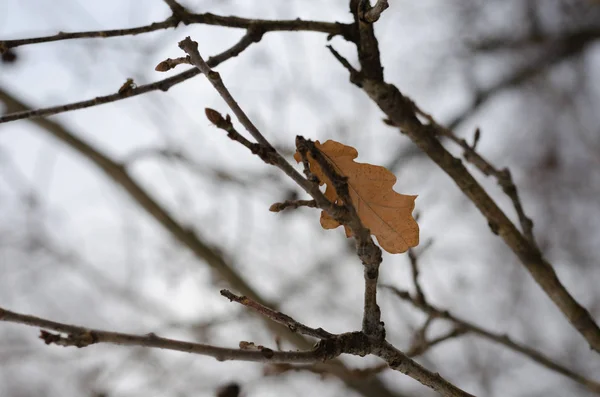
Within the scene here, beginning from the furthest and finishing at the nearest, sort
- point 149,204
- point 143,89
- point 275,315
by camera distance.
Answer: point 149,204 < point 143,89 < point 275,315

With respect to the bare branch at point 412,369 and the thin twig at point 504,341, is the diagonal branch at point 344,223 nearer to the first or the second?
the bare branch at point 412,369

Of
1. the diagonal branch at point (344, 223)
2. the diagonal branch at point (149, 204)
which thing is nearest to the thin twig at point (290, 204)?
the diagonal branch at point (344, 223)

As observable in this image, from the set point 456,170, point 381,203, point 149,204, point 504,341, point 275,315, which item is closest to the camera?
point 275,315

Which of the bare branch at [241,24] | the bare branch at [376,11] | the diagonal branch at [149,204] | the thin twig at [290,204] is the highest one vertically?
the diagonal branch at [149,204]

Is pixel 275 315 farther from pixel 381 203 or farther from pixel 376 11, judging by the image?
pixel 376 11

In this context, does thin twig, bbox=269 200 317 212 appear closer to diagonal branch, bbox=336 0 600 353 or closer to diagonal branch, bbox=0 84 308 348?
diagonal branch, bbox=336 0 600 353

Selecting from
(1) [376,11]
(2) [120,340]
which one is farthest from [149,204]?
(2) [120,340]

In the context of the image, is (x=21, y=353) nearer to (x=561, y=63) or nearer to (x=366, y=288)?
(x=366, y=288)

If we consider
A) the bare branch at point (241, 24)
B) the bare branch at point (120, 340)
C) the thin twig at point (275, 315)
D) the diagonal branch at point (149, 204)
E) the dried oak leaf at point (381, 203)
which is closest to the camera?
the bare branch at point (120, 340)

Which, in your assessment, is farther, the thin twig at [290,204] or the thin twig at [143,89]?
the thin twig at [143,89]

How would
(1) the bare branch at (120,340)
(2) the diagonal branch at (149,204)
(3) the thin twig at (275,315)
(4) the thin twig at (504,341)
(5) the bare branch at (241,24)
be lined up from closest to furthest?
(1) the bare branch at (120,340)
(3) the thin twig at (275,315)
(5) the bare branch at (241,24)
(4) the thin twig at (504,341)
(2) the diagonal branch at (149,204)
